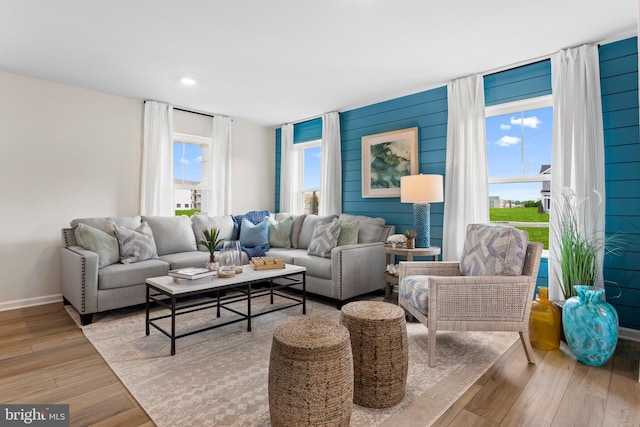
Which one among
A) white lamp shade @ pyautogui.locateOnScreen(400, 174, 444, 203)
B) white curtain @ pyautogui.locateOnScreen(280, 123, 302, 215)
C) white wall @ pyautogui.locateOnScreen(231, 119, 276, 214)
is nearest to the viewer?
white lamp shade @ pyautogui.locateOnScreen(400, 174, 444, 203)

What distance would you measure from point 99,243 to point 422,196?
10.5 feet

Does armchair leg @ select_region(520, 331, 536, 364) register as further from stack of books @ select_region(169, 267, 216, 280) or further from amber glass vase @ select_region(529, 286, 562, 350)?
stack of books @ select_region(169, 267, 216, 280)

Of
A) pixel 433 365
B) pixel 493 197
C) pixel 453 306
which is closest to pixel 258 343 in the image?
pixel 433 365

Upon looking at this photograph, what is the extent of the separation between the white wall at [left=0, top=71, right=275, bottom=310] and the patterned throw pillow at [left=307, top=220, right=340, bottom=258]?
239cm

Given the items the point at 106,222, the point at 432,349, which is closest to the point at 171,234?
the point at 106,222

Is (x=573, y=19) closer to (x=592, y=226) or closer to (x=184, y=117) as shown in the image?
(x=592, y=226)

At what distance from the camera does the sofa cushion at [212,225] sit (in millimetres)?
4289

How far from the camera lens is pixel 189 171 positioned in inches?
193

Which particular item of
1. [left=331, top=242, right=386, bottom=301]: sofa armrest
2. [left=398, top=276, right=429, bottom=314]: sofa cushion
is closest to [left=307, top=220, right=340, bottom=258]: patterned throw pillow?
[left=331, top=242, right=386, bottom=301]: sofa armrest

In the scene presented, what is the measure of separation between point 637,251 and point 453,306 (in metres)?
A: 1.71

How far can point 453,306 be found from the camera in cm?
222

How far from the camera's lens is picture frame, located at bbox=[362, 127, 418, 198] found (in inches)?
158

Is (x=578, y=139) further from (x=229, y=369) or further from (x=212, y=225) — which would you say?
(x=212, y=225)

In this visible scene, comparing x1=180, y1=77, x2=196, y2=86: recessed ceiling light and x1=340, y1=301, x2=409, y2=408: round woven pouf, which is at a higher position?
x1=180, y1=77, x2=196, y2=86: recessed ceiling light
